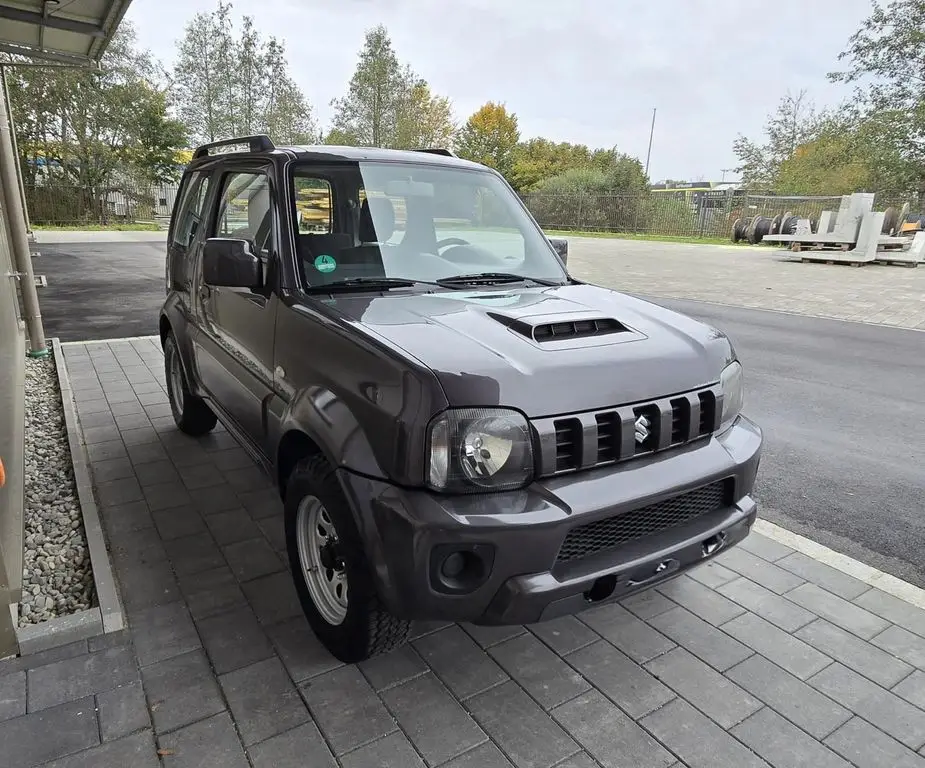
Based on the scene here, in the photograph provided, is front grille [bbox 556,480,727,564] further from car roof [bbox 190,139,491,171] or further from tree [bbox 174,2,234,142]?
tree [bbox 174,2,234,142]

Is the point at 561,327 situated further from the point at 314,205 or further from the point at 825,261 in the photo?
the point at 825,261

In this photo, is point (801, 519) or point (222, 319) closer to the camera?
point (222, 319)

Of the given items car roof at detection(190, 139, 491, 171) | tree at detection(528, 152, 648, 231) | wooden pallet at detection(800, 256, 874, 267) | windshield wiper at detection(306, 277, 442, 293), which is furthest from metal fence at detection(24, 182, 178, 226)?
windshield wiper at detection(306, 277, 442, 293)

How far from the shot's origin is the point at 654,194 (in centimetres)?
3070

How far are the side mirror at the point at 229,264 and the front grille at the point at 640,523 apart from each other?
180cm

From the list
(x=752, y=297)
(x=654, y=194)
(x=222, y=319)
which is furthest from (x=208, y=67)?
(x=222, y=319)

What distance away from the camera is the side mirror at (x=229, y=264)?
2.86 meters

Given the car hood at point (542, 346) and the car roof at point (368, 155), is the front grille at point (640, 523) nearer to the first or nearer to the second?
the car hood at point (542, 346)

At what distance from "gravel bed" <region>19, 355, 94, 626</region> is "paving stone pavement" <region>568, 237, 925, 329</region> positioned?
10.5 metres

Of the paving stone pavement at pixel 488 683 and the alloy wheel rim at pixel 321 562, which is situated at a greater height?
the alloy wheel rim at pixel 321 562

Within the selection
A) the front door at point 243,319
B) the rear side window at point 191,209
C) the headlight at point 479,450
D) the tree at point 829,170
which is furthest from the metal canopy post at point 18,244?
the tree at point 829,170

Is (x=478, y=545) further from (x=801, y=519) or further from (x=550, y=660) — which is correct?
(x=801, y=519)

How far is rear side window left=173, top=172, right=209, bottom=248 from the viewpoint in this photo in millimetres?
4227

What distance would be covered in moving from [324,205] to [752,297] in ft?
37.0
